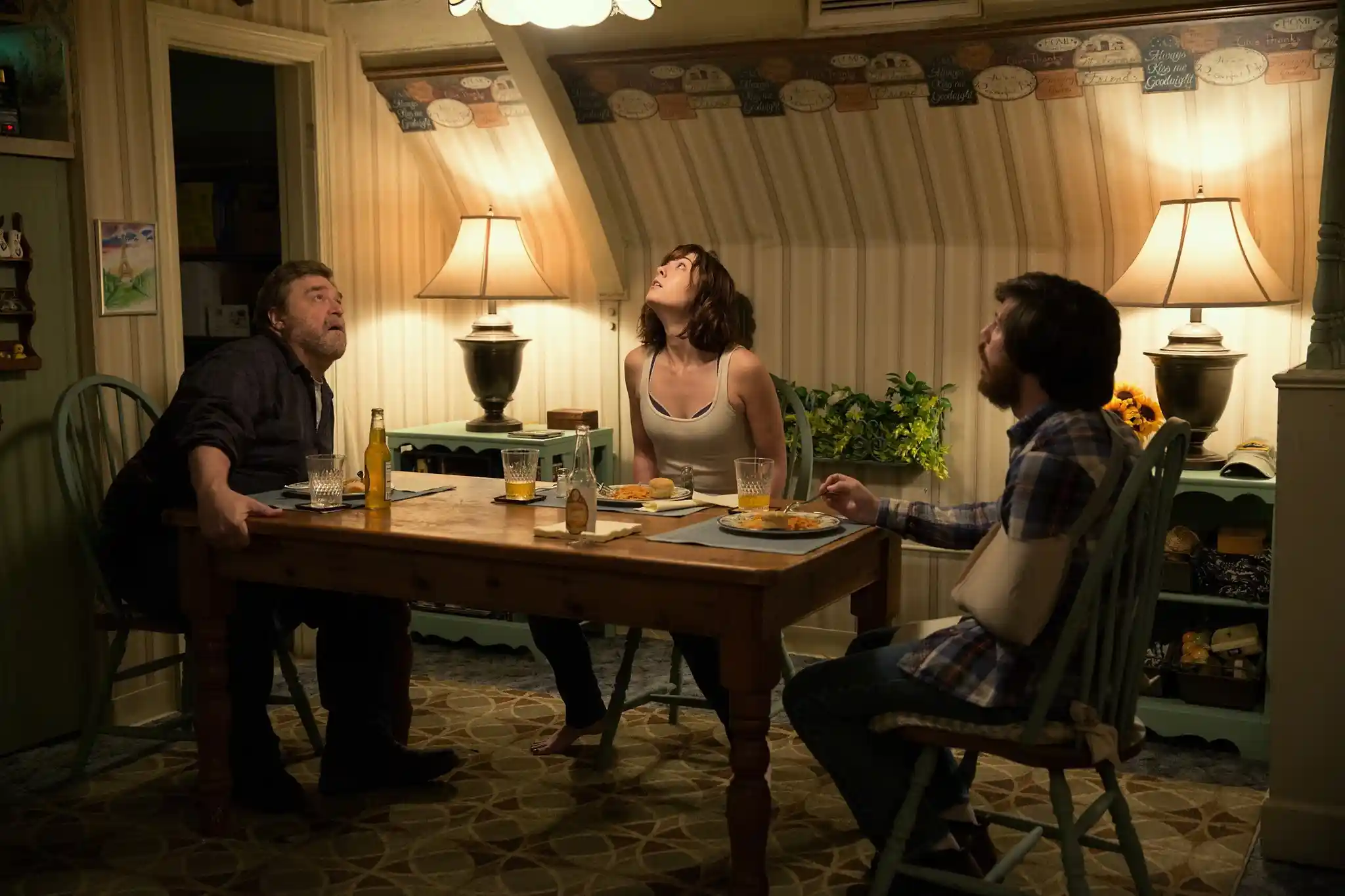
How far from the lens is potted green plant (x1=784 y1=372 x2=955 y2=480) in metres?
4.20

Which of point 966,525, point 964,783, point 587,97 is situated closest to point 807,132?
point 587,97

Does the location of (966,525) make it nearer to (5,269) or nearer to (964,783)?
(964,783)

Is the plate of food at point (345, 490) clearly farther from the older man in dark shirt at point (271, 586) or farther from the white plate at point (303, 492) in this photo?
the older man in dark shirt at point (271, 586)

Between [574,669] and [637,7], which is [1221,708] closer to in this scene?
[574,669]

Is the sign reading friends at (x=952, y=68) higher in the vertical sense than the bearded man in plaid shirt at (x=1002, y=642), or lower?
higher

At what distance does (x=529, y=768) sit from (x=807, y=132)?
196cm

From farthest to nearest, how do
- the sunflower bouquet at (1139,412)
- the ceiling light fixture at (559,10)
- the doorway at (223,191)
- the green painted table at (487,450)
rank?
the doorway at (223,191), the green painted table at (487,450), the sunflower bouquet at (1139,412), the ceiling light fixture at (559,10)

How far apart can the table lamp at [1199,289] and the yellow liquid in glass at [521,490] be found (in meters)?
→ 1.66

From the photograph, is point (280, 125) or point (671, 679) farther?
point (280, 125)

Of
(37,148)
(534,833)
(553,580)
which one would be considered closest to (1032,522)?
(553,580)

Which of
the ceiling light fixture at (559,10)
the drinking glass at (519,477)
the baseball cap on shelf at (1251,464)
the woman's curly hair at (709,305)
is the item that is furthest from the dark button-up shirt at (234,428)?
the baseball cap on shelf at (1251,464)

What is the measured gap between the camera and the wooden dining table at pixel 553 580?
2.43m

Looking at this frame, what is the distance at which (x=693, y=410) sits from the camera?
355cm

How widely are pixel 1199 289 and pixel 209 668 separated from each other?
2.52 meters
